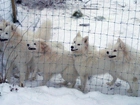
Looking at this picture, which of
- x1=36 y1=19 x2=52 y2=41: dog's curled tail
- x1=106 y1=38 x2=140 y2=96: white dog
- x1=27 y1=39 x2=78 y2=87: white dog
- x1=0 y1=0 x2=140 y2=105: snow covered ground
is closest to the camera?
x1=0 y1=0 x2=140 y2=105: snow covered ground

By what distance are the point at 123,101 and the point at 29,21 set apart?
4.53m

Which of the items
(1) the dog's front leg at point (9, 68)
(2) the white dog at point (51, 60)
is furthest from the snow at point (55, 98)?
(1) the dog's front leg at point (9, 68)

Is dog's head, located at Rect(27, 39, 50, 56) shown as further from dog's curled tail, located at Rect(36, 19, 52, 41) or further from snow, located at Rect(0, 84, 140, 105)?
snow, located at Rect(0, 84, 140, 105)

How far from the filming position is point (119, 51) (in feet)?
16.0

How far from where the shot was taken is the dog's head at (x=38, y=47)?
5.13 meters

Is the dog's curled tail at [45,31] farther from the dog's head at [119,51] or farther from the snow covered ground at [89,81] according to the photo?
the dog's head at [119,51]

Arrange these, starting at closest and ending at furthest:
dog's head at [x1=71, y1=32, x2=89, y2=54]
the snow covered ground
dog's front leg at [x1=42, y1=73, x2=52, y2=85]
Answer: the snow covered ground < dog's head at [x1=71, y1=32, x2=89, y2=54] < dog's front leg at [x1=42, y1=73, x2=52, y2=85]

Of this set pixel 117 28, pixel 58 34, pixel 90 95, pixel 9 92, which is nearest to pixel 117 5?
pixel 117 28

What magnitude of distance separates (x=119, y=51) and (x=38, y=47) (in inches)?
60.9

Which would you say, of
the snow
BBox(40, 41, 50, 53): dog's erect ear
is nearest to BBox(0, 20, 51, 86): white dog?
BBox(40, 41, 50, 53): dog's erect ear

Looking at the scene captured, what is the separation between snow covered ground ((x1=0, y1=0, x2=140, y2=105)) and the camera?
4.22 meters

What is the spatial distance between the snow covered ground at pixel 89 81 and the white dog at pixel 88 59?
0.19 meters

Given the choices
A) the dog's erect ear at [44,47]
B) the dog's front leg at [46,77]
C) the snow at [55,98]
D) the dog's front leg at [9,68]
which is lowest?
the snow at [55,98]

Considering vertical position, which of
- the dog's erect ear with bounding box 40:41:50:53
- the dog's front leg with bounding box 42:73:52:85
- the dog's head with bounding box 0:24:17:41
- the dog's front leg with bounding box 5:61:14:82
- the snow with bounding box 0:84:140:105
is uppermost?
the dog's head with bounding box 0:24:17:41
